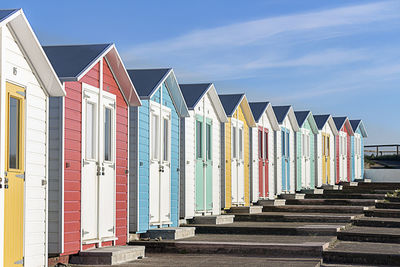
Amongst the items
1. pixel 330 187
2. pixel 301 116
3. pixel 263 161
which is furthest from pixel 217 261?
pixel 330 187

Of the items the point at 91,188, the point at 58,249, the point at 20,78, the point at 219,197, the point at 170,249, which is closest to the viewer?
the point at 20,78

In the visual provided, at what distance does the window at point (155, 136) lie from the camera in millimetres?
14094

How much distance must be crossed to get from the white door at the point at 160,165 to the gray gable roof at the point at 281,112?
10.5 metres

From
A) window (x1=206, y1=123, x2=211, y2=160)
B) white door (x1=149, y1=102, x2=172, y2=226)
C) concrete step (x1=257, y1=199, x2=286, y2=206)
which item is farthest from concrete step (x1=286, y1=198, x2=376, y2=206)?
white door (x1=149, y1=102, x2=172, y2=226)

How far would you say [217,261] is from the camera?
11281mm

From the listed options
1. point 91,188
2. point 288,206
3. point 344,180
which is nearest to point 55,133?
point 91,188

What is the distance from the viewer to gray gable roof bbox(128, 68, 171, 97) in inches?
540

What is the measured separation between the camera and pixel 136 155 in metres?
13.2

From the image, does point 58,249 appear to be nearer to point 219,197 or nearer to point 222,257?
point 222,257

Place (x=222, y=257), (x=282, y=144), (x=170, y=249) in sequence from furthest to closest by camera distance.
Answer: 1. (x=282, y=144)
2. (x=170, y=249)
3. (x=222, y=257)

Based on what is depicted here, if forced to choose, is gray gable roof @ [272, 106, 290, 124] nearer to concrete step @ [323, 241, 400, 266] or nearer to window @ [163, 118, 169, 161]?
window @ [163, 118, 169, 161]

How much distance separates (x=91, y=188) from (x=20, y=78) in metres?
2.73

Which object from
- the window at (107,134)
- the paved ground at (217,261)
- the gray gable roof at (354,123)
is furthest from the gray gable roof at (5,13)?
the gray gable roof at (354,123)

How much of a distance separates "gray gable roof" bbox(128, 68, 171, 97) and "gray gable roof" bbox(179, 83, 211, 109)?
2254 millimetres
